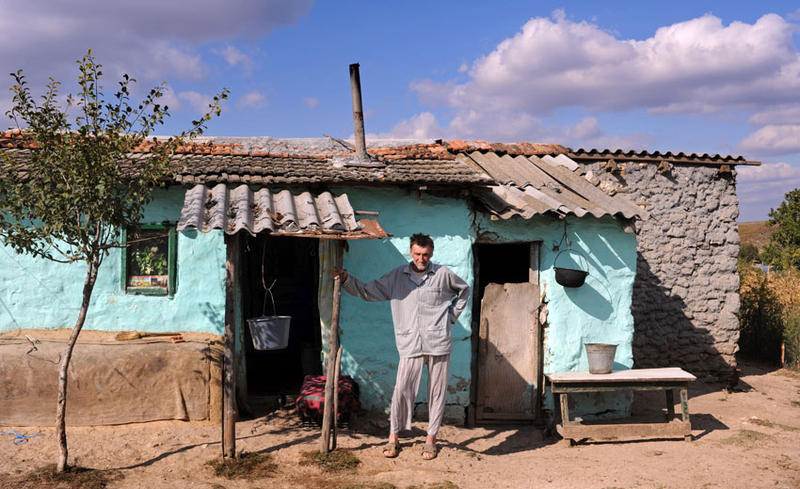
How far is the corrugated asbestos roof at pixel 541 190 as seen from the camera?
23.1ft

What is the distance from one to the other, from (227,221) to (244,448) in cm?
225

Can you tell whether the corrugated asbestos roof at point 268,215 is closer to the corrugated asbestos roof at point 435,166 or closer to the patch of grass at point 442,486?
the corrugated asbestos roof at point 435,166

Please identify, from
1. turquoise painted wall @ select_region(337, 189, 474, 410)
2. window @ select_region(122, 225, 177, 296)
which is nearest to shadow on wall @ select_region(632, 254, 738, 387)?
turquoise painted wall @ select_region(337, 189, 474, 410)

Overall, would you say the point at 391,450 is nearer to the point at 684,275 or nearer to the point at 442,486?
the point at 442,486

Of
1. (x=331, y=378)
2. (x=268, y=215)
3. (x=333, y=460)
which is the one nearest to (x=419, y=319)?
(x=331, y=378)

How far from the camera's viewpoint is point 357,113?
26.6 ft

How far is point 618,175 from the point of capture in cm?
987

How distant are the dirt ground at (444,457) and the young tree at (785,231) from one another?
1077 cm

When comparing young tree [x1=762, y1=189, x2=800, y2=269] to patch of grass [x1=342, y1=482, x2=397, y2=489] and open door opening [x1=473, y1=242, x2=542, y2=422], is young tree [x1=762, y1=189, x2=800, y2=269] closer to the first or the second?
open door opening [x1=473, y1=242, x2=542, y2=422]

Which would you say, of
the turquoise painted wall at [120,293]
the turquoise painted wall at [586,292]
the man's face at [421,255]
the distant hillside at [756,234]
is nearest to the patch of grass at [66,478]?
the turquoise painted wall at [120,293]

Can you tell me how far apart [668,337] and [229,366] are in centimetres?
757

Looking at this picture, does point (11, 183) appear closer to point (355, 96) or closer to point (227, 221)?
point (227, 221)

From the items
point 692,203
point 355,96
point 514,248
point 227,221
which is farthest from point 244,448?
point 692,203

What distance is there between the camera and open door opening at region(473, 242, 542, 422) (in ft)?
24.1
